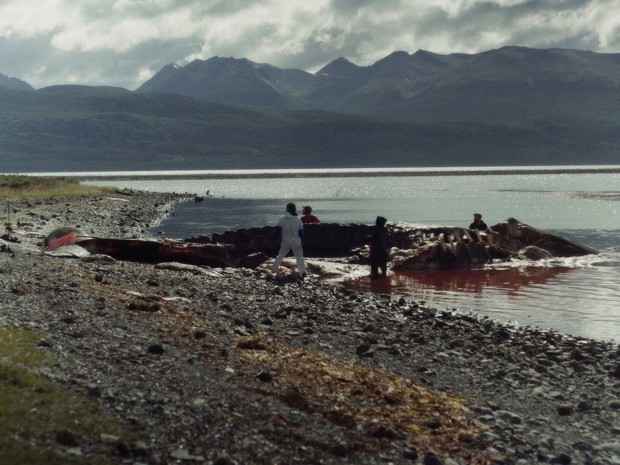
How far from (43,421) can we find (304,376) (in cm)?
472

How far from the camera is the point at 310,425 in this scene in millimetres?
10633

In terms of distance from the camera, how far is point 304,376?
13086mm

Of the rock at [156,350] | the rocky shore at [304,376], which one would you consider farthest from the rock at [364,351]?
the rock at [156,350]

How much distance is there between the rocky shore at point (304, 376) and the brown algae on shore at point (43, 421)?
0.11m

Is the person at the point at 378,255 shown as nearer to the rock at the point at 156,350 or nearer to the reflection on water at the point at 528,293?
the reflection on water at the point at 528,293

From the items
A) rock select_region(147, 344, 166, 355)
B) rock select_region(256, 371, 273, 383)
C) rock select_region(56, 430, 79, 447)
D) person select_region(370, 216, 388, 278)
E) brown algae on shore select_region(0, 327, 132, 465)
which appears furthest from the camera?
person select_region(370, 216, 388, 278)

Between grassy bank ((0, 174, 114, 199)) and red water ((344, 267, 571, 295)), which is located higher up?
grassy bank ((0, 174, 114, 199))

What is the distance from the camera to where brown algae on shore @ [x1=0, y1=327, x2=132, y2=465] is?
8.70 meters

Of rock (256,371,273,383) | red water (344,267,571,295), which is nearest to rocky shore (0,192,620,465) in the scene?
rock (256,371,273,383)

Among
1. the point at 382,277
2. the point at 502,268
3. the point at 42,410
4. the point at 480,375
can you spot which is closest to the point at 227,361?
the point at 42,410

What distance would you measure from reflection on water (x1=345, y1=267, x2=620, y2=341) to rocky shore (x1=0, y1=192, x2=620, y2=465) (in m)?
2.43

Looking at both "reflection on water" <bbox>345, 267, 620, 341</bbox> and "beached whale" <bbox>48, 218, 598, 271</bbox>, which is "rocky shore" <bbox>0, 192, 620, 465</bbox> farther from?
"beached whale" <bbox>48, 218, 598, 271</bbox>

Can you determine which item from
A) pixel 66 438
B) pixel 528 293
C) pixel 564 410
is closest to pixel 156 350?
pixel 66 438


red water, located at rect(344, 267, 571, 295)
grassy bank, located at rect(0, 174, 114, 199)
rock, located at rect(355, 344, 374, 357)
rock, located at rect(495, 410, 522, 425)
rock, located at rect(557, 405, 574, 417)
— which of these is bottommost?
red water, located at rect(344, 267, 571, 295)
